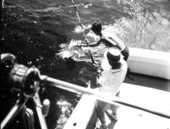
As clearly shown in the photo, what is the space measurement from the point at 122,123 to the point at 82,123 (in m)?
1.05

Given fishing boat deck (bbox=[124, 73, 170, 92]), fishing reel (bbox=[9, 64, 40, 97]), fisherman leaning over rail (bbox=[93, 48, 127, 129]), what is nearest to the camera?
fishing reel (bbox=[9, 64, 40, 97])

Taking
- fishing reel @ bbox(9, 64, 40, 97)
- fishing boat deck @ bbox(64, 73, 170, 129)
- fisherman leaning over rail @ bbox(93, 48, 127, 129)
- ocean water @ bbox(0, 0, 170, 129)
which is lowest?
ocean water @ bbox(0, 0, 170, 129)

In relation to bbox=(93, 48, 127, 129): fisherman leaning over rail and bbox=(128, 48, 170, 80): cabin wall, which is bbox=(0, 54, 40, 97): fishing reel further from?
bbox=(128, 48, 170, 80): cabin wall

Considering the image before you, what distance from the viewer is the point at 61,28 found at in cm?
1154

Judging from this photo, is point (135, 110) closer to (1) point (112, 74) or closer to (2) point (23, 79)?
(1) point (112, 74)

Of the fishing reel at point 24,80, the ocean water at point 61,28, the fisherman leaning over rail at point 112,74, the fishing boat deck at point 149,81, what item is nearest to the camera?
the fishing reel at point 24,80

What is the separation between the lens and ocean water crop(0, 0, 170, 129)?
333 inches

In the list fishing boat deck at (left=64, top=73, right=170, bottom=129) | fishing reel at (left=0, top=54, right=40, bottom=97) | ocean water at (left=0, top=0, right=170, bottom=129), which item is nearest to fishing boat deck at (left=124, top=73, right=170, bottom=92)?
fishing boat deck at (left=64, top=73, right=170, bottom=129)

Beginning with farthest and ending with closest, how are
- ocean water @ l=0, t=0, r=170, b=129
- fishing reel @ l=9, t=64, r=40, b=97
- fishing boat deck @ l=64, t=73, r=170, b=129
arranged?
ocean water @ l=0, t=0, r=170, b=129
fishing boat deck @ l=64, t=73, r=170, b=129
fishing reel @ l=9, t=64, r=40, b=97

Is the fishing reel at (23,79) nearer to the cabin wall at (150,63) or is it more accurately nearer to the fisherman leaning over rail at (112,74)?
the fisherman leaning over rail at (112,74)

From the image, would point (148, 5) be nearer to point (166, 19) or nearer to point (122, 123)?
point (166, 19)

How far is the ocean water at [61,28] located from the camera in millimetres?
8450

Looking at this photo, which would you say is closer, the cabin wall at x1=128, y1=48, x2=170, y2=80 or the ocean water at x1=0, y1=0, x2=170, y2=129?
the cabin wall at x1=128, y1=48, x2=170, y2=80

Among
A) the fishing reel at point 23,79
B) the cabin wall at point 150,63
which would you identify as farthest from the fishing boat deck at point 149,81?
the fishing reel at point 23,79
